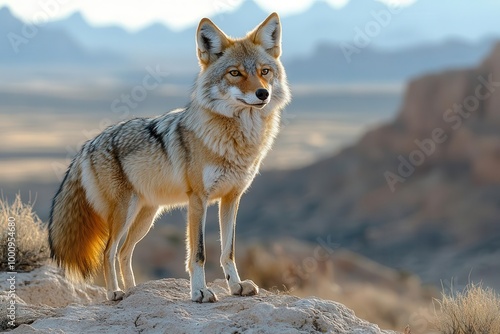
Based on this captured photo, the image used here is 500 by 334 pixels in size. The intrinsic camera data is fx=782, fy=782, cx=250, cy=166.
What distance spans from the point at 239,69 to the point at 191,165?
1.08m

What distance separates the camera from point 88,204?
8.62 m

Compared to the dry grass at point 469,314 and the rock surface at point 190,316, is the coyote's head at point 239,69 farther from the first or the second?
the dry grass at point 469,314

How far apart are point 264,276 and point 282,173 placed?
59369mm

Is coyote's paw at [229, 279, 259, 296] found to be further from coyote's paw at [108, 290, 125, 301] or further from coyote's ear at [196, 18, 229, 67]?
coyote's ear at [196, 18, 229, 67]

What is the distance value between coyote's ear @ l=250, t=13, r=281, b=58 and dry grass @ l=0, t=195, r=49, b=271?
3893 mm

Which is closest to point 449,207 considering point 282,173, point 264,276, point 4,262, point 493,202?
point 493,202

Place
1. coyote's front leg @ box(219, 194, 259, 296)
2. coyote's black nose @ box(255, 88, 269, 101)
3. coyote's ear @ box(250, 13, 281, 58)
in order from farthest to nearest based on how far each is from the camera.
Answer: coyote's front leg @ box(219, 194, 259, 296)
coyote's ear @ box(250, 13, 281, 58)
coyote's black nose @ box(255, 88, 269, 101)

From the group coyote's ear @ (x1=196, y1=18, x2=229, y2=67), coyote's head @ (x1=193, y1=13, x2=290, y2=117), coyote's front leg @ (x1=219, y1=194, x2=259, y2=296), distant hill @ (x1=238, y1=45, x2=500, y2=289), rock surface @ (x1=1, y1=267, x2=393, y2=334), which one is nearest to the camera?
rock surface @ (x1=1, y1=267, x2=393, y2=334)

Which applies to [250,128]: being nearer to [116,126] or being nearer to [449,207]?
[116,126]

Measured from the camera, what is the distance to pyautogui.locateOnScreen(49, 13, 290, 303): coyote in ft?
25.0

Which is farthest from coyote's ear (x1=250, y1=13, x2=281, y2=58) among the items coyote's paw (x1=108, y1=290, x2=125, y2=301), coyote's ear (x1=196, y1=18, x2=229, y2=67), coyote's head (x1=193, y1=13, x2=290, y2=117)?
coyote's paw (x1=108, y1=290, x2=125, y2=301)

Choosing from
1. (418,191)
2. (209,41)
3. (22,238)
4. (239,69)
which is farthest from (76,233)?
(418,191)

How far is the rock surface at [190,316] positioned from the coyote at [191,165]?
1.15 feet

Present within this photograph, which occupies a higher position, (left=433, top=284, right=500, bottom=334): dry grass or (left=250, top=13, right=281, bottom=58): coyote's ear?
(left=250, top=13, right=281, bottom=58): coyote's ear
